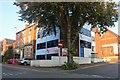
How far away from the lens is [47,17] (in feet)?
105

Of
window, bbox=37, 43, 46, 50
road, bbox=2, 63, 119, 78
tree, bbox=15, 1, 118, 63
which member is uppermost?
tree, bbox=15, 1, 118, 63

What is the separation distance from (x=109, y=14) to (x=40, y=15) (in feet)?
30.6

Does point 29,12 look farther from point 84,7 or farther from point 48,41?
point 48,41

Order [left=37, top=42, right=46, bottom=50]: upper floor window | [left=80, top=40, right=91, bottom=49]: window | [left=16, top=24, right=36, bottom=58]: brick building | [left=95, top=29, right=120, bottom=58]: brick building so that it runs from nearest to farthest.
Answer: [left=80, top=40, right=91, bottom=49]: window < [left=37, top=42, right=46, bottom=50]: upper floor window < [left=16, top=24, right=36, bottom=58]: brick building < [left=95, top=29, right=120, bottom=58]: brick building

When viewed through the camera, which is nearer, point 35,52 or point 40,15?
point 40,15

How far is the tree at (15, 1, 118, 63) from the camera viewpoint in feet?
88.8

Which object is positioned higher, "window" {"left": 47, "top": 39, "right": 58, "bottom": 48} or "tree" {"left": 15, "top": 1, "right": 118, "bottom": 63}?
"tree" {"left": 15, "top": 1, "right": 118, "bottom": 63}

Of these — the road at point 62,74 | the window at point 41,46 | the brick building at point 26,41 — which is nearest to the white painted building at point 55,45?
the window at point 41,46

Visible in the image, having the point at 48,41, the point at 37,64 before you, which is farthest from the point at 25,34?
the point at 37,64

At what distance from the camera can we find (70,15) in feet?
105

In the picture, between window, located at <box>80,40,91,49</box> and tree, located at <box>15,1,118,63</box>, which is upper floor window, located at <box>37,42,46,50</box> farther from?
tree, located at <box>15,1,118,63</box>

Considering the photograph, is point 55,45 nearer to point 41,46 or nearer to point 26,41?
point 41,46

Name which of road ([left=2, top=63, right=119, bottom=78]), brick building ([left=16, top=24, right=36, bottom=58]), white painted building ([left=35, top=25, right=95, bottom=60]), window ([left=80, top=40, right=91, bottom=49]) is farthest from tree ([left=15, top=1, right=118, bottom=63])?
brick building ([left=16, top=24, right=36, bottom=58])

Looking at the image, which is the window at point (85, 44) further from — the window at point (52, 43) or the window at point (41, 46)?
the window at point (41, 46)
